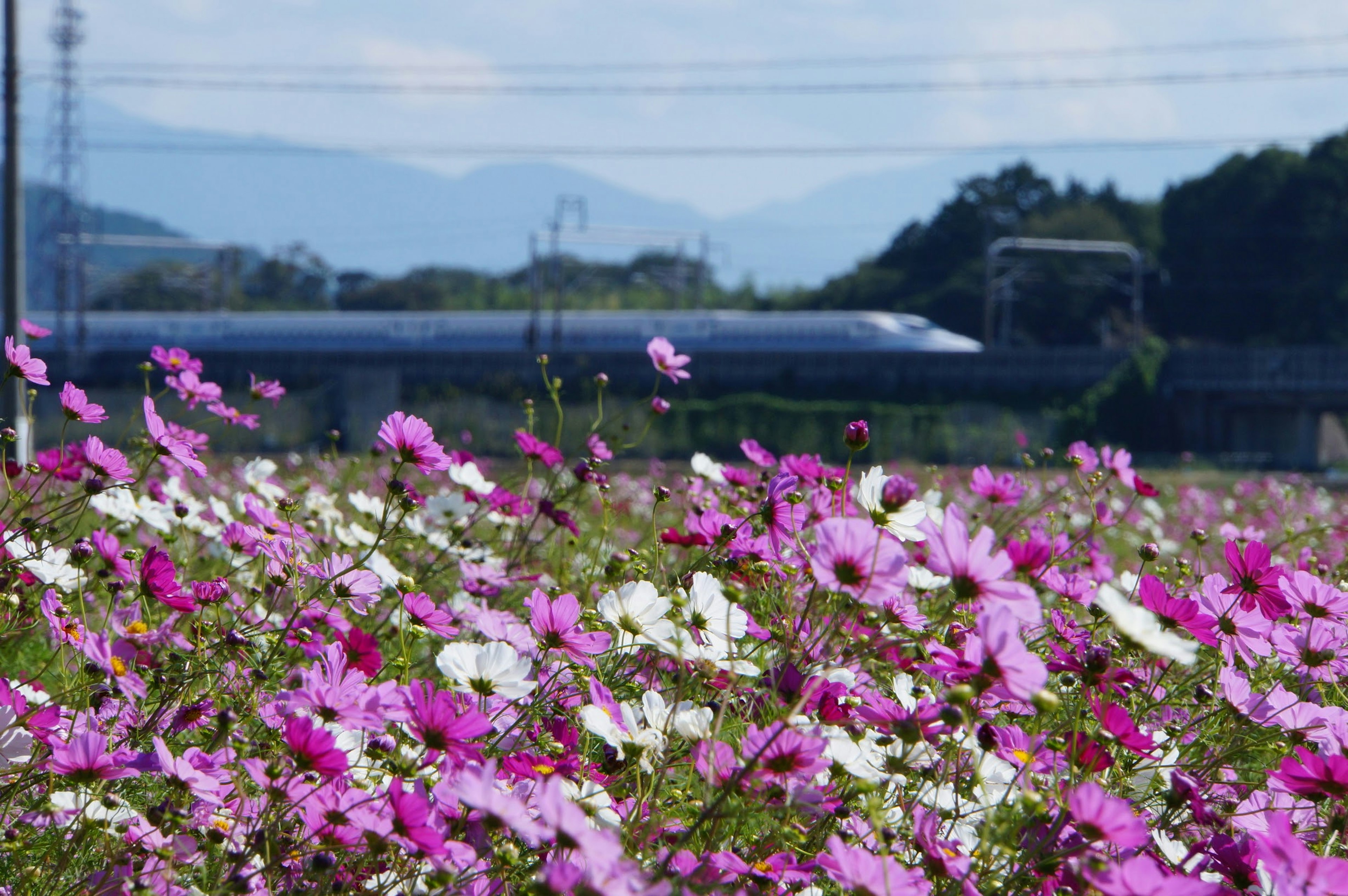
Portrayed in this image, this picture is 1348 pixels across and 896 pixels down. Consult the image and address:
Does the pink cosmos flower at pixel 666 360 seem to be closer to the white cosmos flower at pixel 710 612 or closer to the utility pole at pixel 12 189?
the white cosmos flower at pixel 710 612

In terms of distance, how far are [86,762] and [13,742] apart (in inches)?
7.5

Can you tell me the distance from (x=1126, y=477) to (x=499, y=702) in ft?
3.61

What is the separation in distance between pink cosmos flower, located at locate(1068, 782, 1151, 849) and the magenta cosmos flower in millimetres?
187

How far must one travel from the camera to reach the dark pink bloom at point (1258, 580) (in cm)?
134

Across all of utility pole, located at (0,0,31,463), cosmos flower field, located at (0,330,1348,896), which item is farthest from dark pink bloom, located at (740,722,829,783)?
utility pole, located at (0,0,31,463)

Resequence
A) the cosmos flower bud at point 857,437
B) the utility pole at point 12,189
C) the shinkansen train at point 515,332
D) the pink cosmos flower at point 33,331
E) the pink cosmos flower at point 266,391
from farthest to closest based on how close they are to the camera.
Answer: the shinkansen train at point 515,332
the utility pole at point 12,189
the pink cosmos flower at point 266,391
the pink cosmos flower at point 33,331
the cosmos flower bud at point 857,437

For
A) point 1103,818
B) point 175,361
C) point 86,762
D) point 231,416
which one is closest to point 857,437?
point 1103,818

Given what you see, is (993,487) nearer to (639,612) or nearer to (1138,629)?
(639,612)

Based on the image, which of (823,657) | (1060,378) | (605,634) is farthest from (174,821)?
(1060,378)

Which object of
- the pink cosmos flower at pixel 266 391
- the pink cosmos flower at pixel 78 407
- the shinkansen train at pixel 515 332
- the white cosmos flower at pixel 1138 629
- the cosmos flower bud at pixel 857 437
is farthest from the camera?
the shinkansen train at pixel 515 332

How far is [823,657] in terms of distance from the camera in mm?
1220

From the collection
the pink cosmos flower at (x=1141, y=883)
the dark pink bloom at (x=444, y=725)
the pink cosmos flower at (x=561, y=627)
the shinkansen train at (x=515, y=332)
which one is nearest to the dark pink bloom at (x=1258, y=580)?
the pink cosmos flower at (x=1141, y=883)

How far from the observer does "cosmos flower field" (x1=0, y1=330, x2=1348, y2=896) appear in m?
0.90

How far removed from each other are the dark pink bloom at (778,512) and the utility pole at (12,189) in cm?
671
